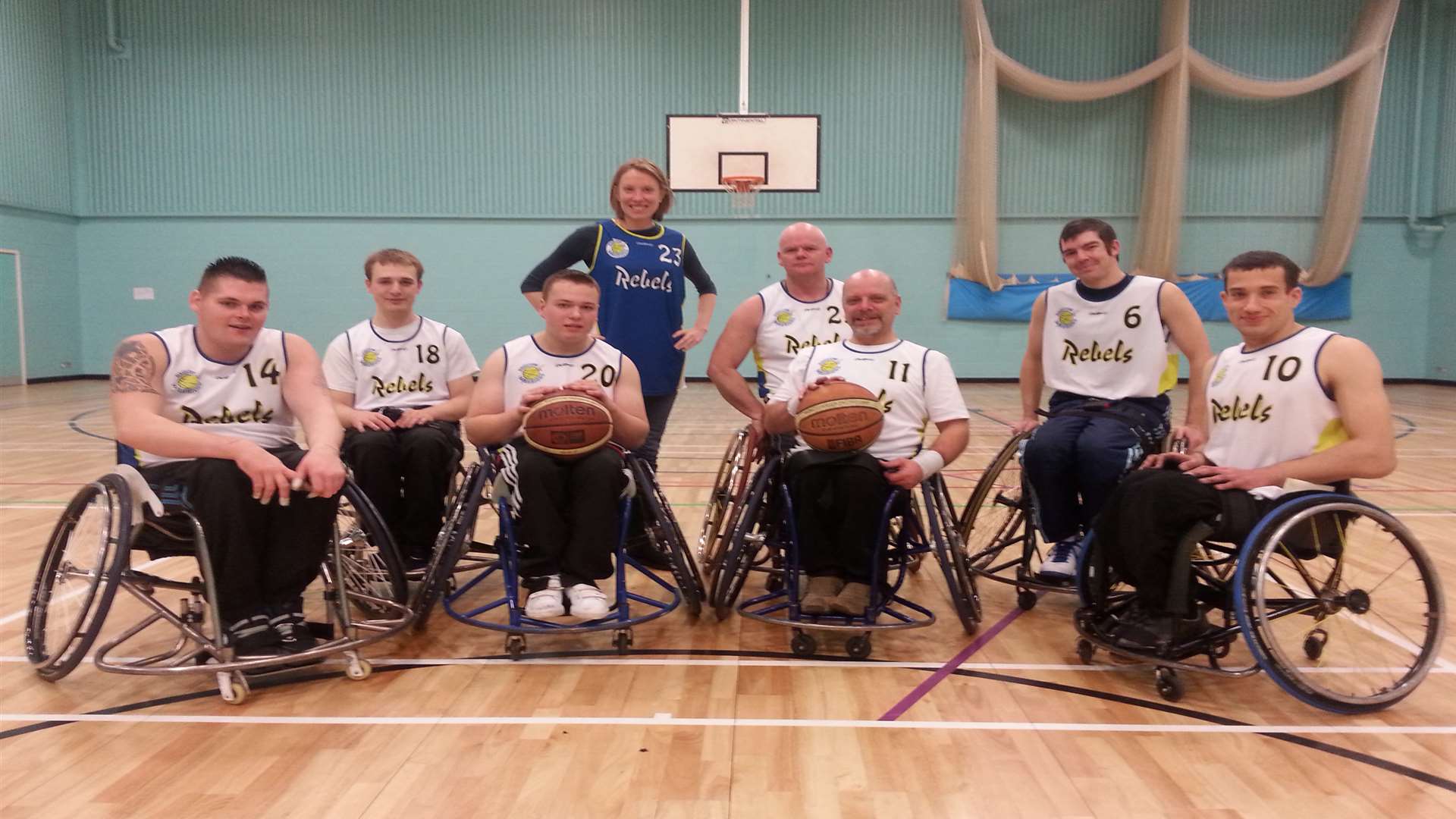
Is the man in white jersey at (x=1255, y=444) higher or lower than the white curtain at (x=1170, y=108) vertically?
lower

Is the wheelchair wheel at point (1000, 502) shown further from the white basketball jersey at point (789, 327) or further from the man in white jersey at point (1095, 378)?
the white basketball jersey at point (789, 327)

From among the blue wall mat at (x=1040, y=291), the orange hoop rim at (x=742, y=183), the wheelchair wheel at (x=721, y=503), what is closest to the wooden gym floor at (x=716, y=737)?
the wheelchair wheel at (x=721, y=503)

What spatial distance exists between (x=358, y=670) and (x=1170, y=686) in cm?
216

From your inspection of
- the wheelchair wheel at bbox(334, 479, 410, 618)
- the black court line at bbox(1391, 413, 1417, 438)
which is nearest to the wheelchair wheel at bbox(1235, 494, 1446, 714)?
the wheelchair wheel at bbox(334, 479, 410, 618)

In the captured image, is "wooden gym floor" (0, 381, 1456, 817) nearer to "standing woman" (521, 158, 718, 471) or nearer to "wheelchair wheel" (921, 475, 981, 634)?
"wheelchair wheel" (921, 475, 981, 634)

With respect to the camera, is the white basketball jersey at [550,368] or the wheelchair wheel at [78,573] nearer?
the wheelchair wheel at [78,573]

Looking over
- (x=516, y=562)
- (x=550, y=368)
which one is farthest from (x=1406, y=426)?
(x=516, y=562)

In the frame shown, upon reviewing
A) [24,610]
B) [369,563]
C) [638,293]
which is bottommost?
[24,610]

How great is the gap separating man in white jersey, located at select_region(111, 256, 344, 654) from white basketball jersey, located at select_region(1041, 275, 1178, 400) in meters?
2.46

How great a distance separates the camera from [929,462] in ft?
9.23

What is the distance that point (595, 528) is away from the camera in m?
2.75

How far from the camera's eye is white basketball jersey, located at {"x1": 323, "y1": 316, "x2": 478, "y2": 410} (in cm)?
343

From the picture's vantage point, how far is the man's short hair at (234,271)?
2.57 metres

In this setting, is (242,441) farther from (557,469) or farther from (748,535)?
(748,535)
